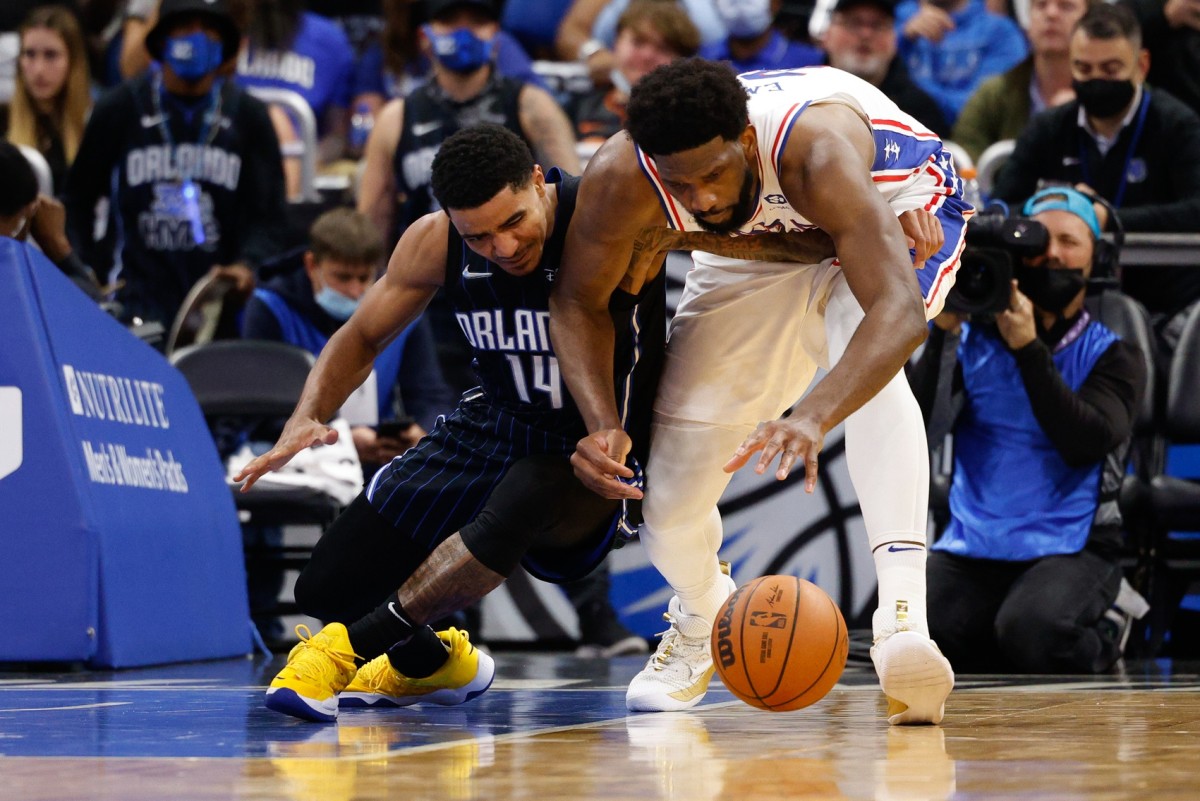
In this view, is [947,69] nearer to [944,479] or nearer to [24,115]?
[944,479]

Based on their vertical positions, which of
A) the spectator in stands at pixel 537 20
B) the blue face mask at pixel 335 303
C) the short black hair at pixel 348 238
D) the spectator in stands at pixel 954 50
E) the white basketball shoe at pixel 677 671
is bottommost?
the white basketball shoe at pixel 677 671

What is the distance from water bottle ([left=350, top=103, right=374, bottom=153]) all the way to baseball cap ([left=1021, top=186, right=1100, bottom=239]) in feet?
13.7

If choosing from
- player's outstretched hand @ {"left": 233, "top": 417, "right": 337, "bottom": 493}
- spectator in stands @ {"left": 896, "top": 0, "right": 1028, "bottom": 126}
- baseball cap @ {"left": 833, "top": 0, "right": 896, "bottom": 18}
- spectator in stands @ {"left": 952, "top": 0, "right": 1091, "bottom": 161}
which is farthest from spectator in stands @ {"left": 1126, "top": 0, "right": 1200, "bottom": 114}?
player's outstretched hand @ {"left": 233, "top": 417, "right": 337, "bottom": 493}

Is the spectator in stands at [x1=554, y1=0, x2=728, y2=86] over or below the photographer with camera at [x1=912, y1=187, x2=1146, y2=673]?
over

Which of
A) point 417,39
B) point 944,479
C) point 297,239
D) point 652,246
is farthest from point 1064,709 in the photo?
point 417,39

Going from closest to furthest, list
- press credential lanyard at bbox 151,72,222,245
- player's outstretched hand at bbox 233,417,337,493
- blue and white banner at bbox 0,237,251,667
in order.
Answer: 1. player's outstretched hand at bbox 233,417,337,493
2. blue and white banner at bbox 0,237,251,667
3. press credential lanyard at bbox 151,72,222,245

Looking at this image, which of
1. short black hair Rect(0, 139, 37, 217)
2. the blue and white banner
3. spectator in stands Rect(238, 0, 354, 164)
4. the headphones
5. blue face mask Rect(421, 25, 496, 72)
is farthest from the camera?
spectator in stands Rect(238, 0, 354, 164)

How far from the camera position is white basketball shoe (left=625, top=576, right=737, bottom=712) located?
13.3ft

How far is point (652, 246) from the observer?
3.98 meters

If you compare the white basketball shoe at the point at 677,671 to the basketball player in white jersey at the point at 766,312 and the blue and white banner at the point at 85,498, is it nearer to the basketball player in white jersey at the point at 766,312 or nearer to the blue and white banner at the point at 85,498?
the basketball player in white jersey at the point at 766,312

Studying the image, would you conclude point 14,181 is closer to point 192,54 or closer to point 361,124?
point 192,54

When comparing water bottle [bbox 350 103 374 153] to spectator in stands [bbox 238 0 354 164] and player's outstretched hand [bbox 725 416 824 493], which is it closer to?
spectator in stands [bbox 238 0 354 164]

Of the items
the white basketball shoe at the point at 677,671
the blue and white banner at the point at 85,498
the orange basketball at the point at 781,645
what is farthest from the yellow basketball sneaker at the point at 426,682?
the blue and white banner at the point at 85,498

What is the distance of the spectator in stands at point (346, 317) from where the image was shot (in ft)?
23.1
